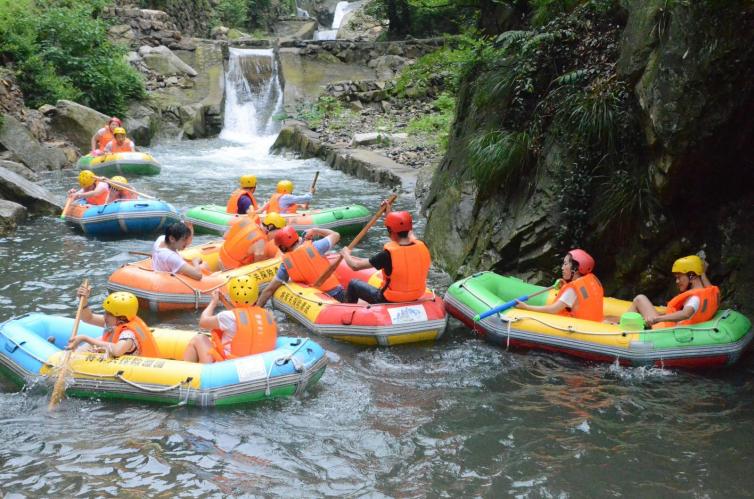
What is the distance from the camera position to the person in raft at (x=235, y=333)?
6488mm

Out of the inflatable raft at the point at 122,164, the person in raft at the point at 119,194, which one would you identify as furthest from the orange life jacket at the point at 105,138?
the person in raft at the point at 119,194

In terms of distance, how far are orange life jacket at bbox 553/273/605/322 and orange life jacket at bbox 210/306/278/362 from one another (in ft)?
9.58

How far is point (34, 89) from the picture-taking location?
19141mm

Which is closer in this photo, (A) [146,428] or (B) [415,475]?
(B) [415,475]

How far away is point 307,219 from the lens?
11758 millimetres

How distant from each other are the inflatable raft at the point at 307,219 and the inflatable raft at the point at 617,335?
4.19 m

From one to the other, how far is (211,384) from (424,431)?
67.3 inches

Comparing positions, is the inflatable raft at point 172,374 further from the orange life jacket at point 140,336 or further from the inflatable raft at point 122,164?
the inflatable raft at point 122,164

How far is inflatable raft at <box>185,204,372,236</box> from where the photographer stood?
11.7 meters

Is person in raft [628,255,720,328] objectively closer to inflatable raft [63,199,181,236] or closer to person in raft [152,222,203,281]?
person in raft [152,222,203,281]

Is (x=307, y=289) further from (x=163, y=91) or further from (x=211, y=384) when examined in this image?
(x=163, y=91)

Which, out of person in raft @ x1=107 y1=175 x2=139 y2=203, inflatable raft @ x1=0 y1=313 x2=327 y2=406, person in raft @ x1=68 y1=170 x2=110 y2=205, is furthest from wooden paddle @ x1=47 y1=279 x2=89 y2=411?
person in raft @ x1=107 y1=175 x2=139 y2=203

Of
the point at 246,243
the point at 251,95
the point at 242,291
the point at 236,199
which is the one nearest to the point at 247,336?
the point at 242,291

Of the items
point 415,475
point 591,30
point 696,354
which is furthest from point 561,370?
point 591,30
